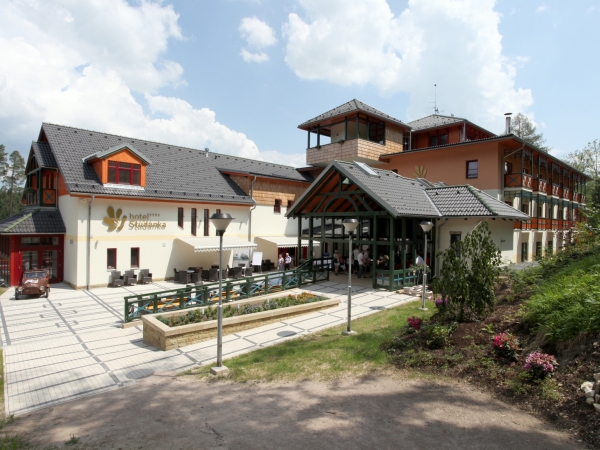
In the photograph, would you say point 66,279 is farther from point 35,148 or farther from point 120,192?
point 35,148

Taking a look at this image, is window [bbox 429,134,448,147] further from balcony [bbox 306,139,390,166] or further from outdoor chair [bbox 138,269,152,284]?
outdoor chair [bbox 138,269,152,284]

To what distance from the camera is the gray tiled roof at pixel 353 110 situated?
26906 millimetres

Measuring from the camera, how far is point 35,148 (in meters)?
21.6

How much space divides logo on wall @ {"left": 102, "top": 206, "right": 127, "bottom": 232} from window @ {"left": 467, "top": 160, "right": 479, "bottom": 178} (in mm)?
21513

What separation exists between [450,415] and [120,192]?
1967 centimetres

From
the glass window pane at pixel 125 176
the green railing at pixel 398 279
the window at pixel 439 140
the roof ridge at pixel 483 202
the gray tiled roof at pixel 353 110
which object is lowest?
the green railing at pixel 398 279

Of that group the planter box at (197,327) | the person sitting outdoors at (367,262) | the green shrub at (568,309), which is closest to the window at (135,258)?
the planter box at (197,327)

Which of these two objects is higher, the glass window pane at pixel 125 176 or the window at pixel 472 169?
the window at pixel 472 169

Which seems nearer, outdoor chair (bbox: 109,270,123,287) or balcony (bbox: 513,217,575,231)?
outdoor chair (bbox: 109,270,123,287)

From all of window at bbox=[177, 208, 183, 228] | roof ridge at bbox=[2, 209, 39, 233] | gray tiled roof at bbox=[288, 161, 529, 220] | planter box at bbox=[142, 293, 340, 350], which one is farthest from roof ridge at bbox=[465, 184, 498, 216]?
roof ridge at bbox=[2, 209, 39, 233]

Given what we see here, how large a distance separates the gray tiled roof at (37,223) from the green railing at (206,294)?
874 centimetres

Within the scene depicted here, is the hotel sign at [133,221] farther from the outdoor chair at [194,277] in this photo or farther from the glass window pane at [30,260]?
the glass window pane at [30,260]

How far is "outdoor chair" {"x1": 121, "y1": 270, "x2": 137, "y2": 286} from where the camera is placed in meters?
20.1

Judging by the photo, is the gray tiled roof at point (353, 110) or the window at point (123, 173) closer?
the window at point (123, 173)
